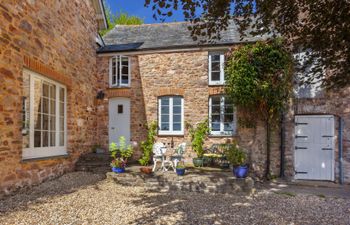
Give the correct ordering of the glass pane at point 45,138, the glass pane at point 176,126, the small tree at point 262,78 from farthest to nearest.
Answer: the glass pane at point 176,126
the small tree at point 262,78
the glass pane at point 45,138

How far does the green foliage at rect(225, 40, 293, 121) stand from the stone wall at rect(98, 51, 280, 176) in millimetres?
1087

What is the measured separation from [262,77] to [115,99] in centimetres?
584

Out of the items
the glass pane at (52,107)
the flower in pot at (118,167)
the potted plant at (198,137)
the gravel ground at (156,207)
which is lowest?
the gravel ground at (156,207)

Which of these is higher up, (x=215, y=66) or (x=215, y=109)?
(x=215, y=66)

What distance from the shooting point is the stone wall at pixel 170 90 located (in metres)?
8.83

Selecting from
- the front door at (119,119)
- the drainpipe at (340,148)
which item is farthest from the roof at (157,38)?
the drainpipe at (340,148)

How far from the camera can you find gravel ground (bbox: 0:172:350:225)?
13.6ft

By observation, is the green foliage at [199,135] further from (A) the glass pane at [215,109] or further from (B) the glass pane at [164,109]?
(B) the glass pane at [164,109]

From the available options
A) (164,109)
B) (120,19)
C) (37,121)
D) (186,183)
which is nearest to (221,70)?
(164,109)

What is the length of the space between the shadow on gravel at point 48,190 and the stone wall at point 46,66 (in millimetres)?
220

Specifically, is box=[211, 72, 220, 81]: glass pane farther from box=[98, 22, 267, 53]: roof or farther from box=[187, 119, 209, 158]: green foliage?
box=[187, 119, 209, 158]: green foliage

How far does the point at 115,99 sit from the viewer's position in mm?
9656

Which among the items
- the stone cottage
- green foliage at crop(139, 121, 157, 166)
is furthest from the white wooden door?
green foliage at crop(139, 121, 157, 166)

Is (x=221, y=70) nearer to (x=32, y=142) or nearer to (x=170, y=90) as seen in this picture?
(x=170, y=90)
